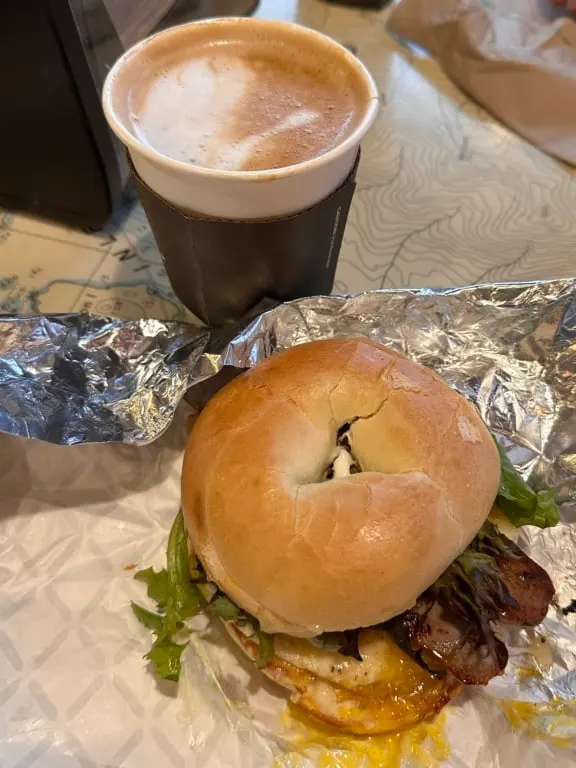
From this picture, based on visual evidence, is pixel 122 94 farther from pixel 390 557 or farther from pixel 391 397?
pixel 390 557

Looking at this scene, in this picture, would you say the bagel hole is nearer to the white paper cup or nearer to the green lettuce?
the green lettuce

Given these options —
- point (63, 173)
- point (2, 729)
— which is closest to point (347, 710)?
point (2, 729)

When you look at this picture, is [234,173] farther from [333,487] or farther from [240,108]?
[333,487]

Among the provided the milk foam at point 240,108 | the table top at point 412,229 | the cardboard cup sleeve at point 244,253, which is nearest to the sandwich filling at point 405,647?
the cardboard cup sleeve at point 244,253

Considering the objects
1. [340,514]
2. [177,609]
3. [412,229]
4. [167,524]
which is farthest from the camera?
[412,229]

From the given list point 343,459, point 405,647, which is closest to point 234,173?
point 343,459

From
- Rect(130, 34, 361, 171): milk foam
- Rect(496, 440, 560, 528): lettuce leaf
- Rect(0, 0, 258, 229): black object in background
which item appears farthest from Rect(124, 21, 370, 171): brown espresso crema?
Rect(496, 440, 560, 528): lettuce leaf
